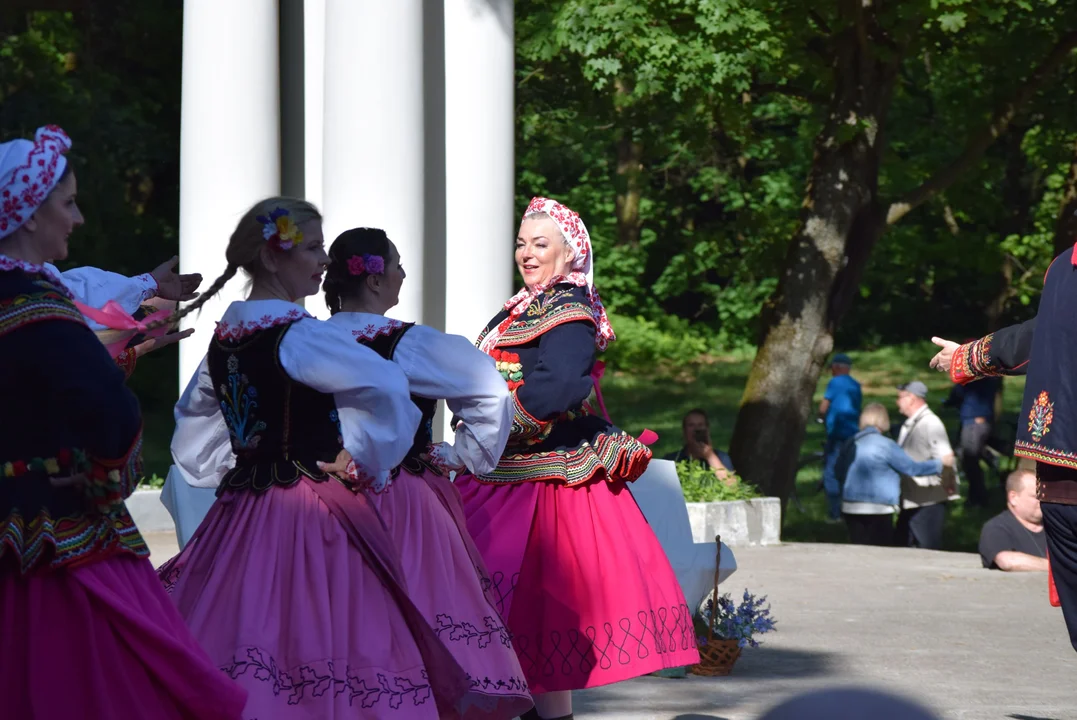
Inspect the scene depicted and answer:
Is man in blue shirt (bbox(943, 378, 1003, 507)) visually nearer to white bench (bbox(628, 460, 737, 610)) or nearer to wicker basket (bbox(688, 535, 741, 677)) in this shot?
white bench (bbox(628, 460, 737, 610))

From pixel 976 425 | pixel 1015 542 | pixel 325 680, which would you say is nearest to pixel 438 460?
pixel 325 680

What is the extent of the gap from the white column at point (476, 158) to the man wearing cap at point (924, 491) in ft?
16.7

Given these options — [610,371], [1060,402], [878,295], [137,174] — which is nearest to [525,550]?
[1060,402]

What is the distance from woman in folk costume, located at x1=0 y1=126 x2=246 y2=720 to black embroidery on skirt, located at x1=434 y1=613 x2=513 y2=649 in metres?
1.12

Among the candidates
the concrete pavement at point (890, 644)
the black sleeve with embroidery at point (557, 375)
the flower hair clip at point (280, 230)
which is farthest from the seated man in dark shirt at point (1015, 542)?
the flower hair clip at point (280, 230)

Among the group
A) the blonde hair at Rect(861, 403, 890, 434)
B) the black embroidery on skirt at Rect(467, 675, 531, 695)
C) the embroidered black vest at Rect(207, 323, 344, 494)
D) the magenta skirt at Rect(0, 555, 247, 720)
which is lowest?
the black embroidery on skirt at Rect(467, 675, 531, 695)

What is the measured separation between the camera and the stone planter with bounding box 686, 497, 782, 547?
11422 mm

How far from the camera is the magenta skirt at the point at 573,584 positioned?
5301mm

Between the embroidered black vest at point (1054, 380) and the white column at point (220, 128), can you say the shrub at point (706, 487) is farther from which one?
the embroidered black vest at point (1054, 380)

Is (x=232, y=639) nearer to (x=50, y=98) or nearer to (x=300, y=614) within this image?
(x=300, y=614)

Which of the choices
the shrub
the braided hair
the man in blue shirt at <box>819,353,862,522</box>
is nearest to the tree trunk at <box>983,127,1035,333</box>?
the man in blue shirt at <box>819,353,862,522</box>

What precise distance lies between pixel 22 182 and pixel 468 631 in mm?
1867

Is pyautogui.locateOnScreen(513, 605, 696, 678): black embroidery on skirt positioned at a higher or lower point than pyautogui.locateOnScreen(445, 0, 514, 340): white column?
lower

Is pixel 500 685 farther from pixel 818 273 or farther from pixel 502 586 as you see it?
pixel 818 273
